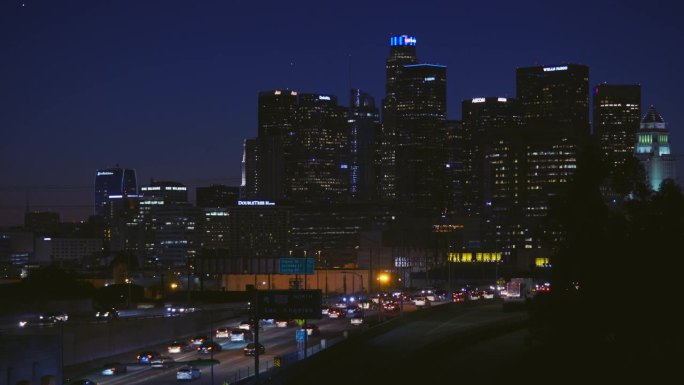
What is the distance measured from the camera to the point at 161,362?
7012cm

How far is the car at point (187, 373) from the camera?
61844mm

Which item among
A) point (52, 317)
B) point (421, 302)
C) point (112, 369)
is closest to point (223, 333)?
point (52, 317)

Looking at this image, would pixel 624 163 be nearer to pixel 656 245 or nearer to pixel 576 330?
pixel 656 245

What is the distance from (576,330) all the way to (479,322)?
4463cm

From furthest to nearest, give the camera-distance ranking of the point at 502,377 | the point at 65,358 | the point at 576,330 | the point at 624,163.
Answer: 1. the point at 65,358
2. the point at 502,377
3. the point at 624,163
4. the point at 576,330

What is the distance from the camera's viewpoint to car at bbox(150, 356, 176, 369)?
225 feet

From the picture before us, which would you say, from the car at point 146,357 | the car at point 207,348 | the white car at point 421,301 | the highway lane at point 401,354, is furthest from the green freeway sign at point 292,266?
the white car at point 421,301

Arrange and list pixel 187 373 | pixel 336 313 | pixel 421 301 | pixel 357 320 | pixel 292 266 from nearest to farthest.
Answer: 1. pixel 187 373
2. pixel 292 266
3. pixel 357 320
4. pixel 336 313
5. pixel 421 301

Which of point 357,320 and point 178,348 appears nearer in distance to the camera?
point 178,348

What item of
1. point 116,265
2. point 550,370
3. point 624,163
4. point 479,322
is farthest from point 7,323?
point 116,265

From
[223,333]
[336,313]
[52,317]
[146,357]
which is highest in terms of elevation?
[52,317]

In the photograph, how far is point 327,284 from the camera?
558 ft

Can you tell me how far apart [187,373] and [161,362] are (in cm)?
867

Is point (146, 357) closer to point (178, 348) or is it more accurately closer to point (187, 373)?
point (178, 348)
